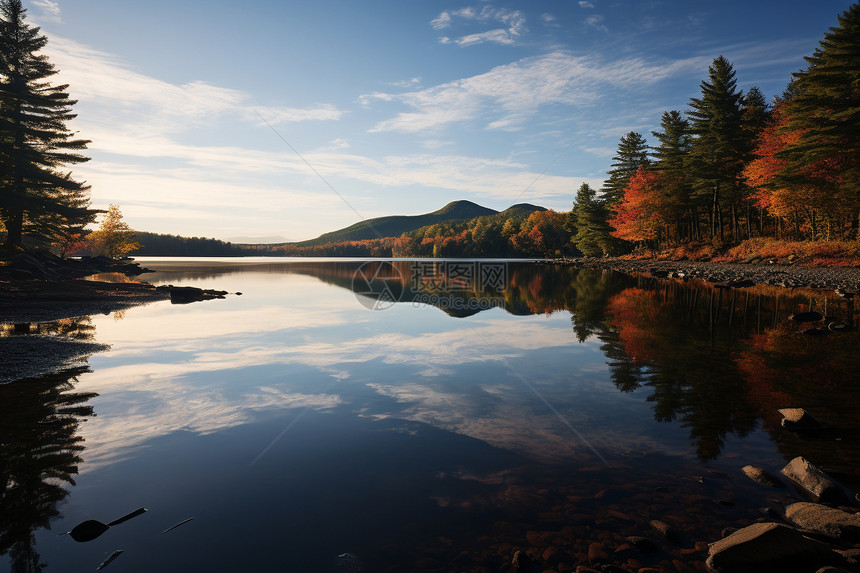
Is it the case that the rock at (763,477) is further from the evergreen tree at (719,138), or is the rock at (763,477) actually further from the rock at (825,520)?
the evergreen tree at (719,138)

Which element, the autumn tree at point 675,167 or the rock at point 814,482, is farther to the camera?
the autumn tree at point 675,167

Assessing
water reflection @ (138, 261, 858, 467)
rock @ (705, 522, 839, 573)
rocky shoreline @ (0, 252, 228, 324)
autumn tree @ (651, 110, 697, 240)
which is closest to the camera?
rock @ (705, 522, 839, 573)

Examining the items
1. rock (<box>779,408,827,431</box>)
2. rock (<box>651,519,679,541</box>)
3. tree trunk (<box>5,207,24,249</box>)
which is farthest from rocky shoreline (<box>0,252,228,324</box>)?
rock (<box>779,408,827,431</box>)

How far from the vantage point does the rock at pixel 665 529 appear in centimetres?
501

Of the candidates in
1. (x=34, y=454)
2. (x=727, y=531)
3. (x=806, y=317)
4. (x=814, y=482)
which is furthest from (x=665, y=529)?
(x=806, y=317)

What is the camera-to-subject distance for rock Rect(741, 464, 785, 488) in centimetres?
620

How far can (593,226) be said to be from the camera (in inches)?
3804

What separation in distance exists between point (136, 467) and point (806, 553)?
9627 mm

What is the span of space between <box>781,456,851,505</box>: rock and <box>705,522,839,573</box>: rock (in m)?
1.72

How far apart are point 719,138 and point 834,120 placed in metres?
18.6

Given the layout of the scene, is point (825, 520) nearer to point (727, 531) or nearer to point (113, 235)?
point (727, 531)

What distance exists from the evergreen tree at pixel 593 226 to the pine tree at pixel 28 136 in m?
94.1

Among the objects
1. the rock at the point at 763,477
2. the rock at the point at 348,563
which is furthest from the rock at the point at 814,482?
the rock at the point at 348,563

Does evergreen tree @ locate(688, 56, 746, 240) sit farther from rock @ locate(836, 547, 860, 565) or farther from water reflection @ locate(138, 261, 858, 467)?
rock @ locate(836, 547, 860, 565)
